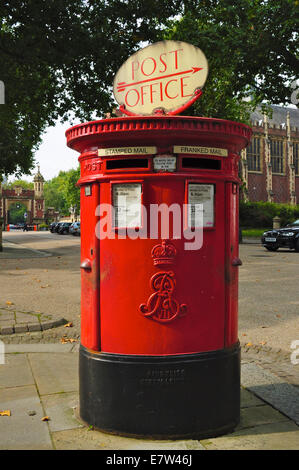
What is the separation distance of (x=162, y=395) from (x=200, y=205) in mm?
1174

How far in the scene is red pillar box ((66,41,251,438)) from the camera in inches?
116

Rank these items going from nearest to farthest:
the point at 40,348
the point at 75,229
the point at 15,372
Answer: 1. the point at 15,372
2. the point at 40,348
3. the point at 75,229

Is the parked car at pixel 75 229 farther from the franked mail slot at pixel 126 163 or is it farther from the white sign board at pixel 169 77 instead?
the franked mail slot at pixel 126 163

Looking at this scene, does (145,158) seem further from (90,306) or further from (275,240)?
(275,240)

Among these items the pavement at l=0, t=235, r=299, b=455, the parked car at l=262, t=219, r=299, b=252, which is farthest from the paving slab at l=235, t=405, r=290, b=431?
the parked car at l=262, t=219, r=299, b=252

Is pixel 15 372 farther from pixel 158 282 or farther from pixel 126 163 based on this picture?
pixel 126 163

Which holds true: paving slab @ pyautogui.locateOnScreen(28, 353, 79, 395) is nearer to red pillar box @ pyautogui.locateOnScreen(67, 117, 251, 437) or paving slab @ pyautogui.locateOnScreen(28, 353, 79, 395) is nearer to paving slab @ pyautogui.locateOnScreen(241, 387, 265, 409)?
red pillar box @ pyautogui.locateOnScreen(67, 117, 251, 437)

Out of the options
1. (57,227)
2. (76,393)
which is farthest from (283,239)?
(57,227)

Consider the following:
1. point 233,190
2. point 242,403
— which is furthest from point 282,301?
point 233,190

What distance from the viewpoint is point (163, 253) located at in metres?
2.96

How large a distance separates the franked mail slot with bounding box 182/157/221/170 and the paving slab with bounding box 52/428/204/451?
1.66 m

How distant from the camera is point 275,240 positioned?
18938mm

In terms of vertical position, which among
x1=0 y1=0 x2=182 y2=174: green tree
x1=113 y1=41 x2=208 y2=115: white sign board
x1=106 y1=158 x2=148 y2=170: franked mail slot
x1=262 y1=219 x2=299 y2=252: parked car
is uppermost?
x1=0 y1=0 x2=182 y2=174: green tree

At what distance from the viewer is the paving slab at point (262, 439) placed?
2850 mm
